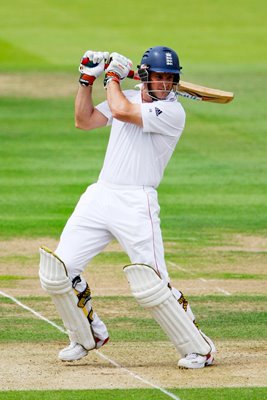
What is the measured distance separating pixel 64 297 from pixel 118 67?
166 centimetres

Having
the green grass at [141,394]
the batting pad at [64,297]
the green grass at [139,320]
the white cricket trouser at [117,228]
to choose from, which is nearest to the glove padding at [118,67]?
the white cricket trouser at [117,228]

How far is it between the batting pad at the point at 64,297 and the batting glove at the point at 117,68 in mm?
1297

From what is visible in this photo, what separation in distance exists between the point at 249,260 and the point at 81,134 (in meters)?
11.5

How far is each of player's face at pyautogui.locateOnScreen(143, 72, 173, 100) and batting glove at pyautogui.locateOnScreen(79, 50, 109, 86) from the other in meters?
0.39

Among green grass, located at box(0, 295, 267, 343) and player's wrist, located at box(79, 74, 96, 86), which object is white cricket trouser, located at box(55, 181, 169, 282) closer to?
player's wrist, located at box(79, 74, 96, 86)

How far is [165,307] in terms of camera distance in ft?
29.3

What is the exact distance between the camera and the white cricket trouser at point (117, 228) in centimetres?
899

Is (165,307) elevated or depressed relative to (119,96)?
depressed

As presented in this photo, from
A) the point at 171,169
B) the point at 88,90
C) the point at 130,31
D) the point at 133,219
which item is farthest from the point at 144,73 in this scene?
the point at 130,31

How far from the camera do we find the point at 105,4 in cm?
4744

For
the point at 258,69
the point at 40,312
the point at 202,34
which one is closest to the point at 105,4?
the point at 202,34

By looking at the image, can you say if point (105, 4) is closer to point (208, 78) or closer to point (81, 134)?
point (208, 78)

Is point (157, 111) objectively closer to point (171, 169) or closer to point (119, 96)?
point (119, 96)

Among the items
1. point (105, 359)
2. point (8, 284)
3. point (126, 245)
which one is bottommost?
point (8, 284)
